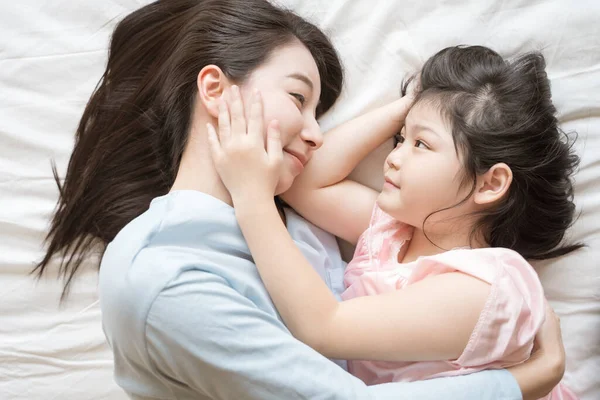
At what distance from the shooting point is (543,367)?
1074mm

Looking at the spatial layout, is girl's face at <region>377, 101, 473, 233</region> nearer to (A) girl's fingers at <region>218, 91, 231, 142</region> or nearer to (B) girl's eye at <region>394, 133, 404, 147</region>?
(B) girl's eye at <region>394, 133, 404, 147</region>

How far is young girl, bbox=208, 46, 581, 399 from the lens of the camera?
1.01 meters

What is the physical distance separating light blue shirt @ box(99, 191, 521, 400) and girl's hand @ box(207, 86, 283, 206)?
7 cm

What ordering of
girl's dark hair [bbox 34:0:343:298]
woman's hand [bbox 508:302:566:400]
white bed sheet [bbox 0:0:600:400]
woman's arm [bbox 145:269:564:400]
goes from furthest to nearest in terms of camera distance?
white bed sheet [bbox 0:0:600:400] < girl's dark hair [bbox 34:0:343:298] < woman's hand [bbox 508:302:566:400] < woman's arm [bbox 145:269:564:400]

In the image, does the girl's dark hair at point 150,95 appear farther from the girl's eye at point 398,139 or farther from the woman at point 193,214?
the girl's eye at point 398,139

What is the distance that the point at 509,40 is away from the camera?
1.32 metres

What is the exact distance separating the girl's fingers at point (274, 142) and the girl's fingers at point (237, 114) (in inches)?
1.8

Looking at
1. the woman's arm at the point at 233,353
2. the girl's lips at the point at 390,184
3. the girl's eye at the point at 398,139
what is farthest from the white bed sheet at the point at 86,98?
the woman's arm at the point at 233,353

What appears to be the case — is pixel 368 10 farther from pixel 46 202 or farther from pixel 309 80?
pixel 46 202

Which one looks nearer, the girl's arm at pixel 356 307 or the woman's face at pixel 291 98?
the girl's arm at pixel 356 307

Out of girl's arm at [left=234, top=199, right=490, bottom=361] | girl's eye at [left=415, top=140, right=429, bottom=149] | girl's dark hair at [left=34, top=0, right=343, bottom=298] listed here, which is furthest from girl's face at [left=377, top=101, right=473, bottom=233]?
girl's dark hair at [left=34, top=0, right=343, bottom=298]

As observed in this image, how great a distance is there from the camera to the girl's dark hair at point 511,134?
3.62 ft

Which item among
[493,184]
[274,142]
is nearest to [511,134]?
[493,184]

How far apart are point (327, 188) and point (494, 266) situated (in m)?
0.36
